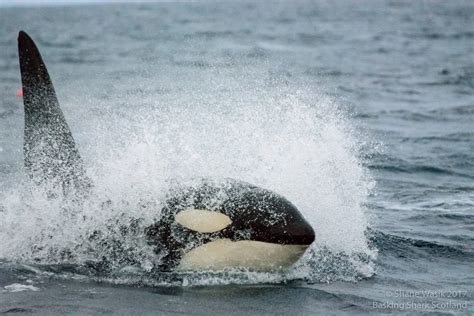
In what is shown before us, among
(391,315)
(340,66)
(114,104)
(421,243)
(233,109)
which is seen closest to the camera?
(391,315)

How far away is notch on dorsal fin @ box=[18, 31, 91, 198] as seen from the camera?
9039 millimetres

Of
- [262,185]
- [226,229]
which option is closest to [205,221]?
[226,229]

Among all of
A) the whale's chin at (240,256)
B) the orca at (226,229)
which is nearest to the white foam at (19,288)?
the orca at (226,229)

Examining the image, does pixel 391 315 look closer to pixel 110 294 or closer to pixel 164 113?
pixel 110 294

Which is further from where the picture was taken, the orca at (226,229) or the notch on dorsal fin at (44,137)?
the notch on dorsal fin at (44,137)

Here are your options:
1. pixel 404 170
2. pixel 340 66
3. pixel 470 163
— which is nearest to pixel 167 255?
pixel 404 170

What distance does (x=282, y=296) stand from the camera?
25.5 feet

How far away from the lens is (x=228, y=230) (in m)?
7.82

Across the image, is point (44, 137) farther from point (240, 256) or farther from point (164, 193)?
point (240, 256)

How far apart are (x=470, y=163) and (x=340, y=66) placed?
18.9 m

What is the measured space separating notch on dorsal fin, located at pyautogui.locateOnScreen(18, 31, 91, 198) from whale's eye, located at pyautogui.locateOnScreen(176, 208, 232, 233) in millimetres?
1650

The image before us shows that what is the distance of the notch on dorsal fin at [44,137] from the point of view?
9.04 metres

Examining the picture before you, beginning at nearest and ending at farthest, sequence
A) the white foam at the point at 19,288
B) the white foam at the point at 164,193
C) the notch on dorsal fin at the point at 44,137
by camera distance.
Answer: the white foam at the point at 19,288
the white foam at the point at 164,193
the notch on dorsal fin at the point at 44,137

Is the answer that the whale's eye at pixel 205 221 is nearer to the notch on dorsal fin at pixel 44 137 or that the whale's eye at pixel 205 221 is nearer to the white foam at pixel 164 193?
the white foam at pixel 164 193
